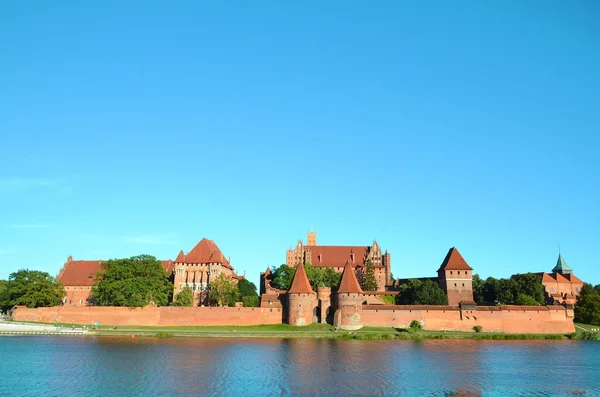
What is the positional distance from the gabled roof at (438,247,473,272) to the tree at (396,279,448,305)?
5.22m

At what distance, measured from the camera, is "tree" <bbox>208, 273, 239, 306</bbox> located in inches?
2474

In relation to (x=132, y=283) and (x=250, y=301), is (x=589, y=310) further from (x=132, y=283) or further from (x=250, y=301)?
(x=132, y=283)

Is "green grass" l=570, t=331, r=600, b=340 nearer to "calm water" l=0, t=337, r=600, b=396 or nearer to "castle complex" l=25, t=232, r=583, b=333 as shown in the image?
Result: "castle complex" l=25, t=232, r=583, b=333

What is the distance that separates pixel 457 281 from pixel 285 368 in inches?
1595

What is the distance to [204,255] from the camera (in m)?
73.5

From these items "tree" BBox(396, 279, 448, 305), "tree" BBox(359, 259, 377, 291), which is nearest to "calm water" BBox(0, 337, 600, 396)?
"tree" BBox(396, 279, 448, 305)

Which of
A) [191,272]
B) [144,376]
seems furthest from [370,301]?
[144,376]

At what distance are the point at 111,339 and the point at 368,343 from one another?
22.0 meters

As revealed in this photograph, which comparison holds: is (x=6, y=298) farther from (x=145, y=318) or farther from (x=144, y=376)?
(x=144, y=376)

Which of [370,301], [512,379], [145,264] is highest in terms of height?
[145,264]

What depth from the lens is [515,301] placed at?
64688mm

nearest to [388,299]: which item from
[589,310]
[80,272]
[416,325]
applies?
[416,325]

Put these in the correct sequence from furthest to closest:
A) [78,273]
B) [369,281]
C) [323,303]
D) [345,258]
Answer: [345,258] < [78,273] < [369,281] < [323,303]

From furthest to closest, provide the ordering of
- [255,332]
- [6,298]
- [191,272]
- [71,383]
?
1. [191,272]
2. [6,298]
3. [255,332]
4. [71,383]
